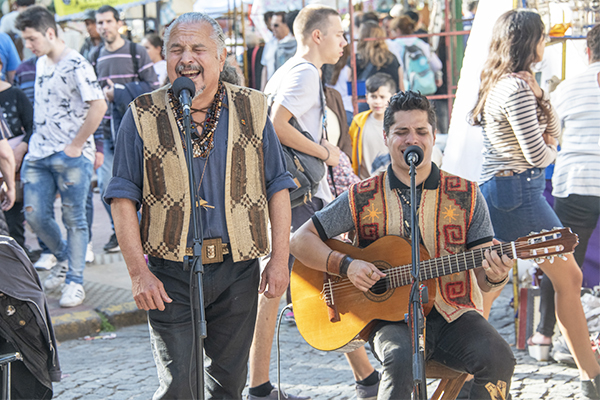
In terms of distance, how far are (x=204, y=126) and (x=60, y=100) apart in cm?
334

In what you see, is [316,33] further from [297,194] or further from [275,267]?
[275,267]

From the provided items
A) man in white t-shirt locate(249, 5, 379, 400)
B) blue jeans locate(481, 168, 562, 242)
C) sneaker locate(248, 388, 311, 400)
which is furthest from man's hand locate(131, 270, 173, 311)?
blue jeans locate(481, 168, 562, 242)

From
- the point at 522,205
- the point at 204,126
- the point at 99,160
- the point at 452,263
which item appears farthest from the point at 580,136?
the point at 99,160

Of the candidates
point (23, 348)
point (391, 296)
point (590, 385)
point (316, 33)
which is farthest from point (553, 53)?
point (23, 348)

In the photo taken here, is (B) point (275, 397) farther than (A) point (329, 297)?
Yes

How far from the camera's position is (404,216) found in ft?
11.0

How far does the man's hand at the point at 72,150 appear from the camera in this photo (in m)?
5.79

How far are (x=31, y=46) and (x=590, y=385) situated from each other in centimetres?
475

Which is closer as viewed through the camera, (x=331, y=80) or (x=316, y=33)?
(x=316, y=33)

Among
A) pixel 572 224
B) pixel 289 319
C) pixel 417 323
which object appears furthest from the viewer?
pixel 289 319

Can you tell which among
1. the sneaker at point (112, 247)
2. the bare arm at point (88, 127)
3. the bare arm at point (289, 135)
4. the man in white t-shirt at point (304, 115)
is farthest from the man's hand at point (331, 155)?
the sneaker at point (112, 247)

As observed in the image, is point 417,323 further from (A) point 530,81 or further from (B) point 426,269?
(A) point 530,81

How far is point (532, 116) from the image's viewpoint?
13.7ft

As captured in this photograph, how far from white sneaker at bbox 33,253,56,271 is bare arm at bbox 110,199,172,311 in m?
4.17
